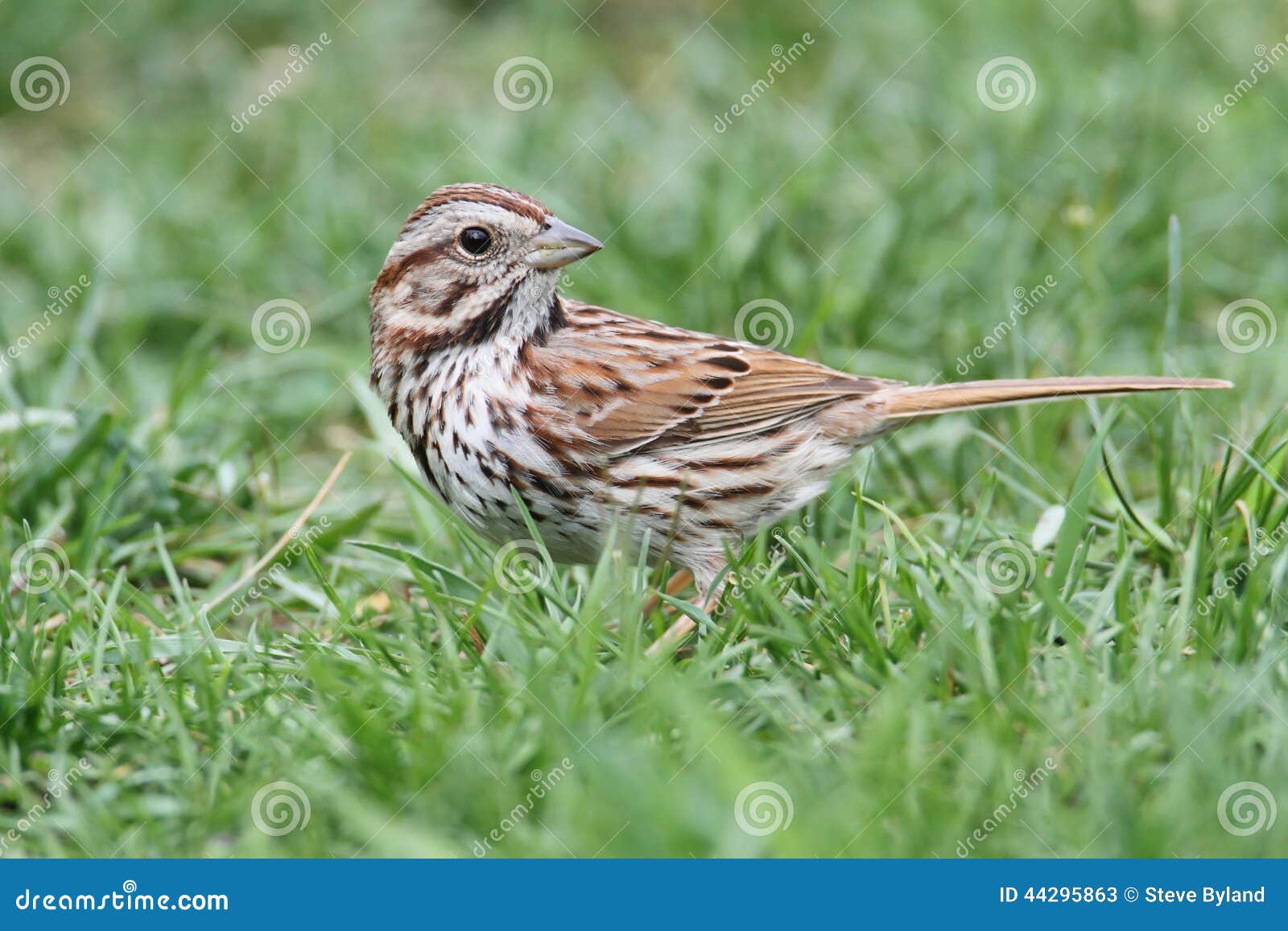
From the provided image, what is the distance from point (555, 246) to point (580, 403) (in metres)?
0.49

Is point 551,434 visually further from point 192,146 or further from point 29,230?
point 192,146

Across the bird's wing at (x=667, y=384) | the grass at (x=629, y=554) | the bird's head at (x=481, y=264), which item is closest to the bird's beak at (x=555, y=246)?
the bird's head at (x=481, y=264)

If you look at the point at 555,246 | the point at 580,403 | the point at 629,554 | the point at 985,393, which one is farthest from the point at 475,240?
the point at 985,393

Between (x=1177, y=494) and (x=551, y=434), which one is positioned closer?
(x=551, y=434)

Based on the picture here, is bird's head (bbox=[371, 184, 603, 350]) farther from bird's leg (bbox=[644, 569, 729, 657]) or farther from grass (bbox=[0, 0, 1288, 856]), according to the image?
bird's leg (bbox=[644, 569, 729, 657])

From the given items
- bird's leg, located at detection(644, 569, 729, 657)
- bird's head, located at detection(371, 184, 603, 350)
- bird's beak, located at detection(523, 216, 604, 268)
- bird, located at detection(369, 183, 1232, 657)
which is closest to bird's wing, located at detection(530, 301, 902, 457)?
bird, located at detection(369, 183, 1232, 657)

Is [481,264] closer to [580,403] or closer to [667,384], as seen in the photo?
[580,403]

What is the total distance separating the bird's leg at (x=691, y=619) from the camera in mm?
4059

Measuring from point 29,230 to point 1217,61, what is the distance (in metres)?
6.17

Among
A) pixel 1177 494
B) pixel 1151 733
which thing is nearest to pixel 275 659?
pixel 1151 733

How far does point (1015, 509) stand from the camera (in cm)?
514

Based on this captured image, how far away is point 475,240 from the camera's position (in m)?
4.65

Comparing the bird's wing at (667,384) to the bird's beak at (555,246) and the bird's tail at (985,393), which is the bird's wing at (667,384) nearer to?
the bird's tail at (985,393)

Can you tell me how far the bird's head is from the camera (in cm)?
461
